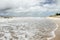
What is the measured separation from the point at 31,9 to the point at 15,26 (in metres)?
0.23

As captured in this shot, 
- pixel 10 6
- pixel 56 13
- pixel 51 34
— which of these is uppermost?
pixel 10 6

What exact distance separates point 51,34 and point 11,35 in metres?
0.36

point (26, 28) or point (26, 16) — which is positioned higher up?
point (26, 16)

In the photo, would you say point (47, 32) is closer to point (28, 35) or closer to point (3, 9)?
point (28, 35)

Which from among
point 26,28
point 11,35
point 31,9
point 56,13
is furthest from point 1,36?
point 56,13

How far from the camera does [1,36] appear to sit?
998mm

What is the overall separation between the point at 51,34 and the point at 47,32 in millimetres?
49

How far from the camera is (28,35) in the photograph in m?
1.00

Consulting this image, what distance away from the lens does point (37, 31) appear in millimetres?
1032

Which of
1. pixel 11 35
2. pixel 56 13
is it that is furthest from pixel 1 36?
pixel 56 13

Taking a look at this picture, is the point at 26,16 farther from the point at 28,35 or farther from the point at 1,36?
the point at 1,36

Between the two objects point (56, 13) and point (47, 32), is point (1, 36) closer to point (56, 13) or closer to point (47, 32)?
point (47, 32)

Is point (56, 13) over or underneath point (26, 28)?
over

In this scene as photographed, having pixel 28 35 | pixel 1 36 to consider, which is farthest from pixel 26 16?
pixel 1 36
